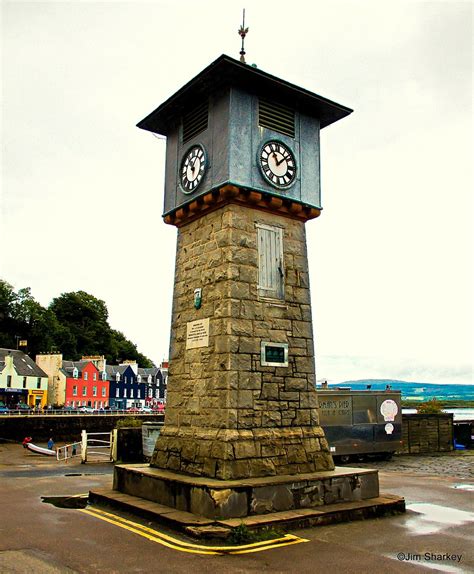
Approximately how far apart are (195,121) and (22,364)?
60422 mm

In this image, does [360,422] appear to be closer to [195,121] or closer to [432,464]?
[432,464]

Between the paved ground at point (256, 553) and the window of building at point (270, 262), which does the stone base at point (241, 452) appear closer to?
the paved ground at point (256, 553)

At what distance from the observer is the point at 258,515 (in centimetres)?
820

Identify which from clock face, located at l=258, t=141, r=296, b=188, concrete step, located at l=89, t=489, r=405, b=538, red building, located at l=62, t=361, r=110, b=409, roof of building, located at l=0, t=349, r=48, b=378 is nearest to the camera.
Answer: concrete step, located at l=89, t=489, r=405, b=538

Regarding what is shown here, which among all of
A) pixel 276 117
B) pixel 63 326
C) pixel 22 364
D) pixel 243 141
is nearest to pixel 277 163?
pixel 243 141

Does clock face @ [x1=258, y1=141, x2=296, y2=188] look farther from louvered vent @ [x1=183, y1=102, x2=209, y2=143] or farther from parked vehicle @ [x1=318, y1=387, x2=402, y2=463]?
parked vehicle @ [x1=318, y1=387, x2=402, y2=463]

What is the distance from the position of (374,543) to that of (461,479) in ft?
29.1

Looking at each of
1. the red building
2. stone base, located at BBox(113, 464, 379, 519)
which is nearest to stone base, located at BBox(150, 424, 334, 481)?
stone base, located at BBox(113, 464, 379, 519)

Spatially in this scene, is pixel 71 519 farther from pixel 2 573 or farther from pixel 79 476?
pixel 79 476

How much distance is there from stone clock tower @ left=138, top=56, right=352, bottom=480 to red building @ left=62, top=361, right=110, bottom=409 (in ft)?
205

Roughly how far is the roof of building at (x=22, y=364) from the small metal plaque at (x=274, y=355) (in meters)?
58.5

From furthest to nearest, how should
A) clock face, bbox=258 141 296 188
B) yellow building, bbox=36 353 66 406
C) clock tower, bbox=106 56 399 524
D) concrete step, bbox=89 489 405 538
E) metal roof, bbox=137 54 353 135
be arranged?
yellow building, bbox=36 353 66 406, clock face, bbox=258 141 296 188, metal roof, bbox=137 54 353 135, clock tower, bbox=106 56 399 524, concrete step, bbox=89 489 405 538

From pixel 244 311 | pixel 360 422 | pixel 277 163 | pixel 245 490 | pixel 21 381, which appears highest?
pixel 277 163

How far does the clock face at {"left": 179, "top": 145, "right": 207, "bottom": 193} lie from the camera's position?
1058 cm
